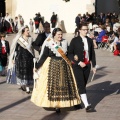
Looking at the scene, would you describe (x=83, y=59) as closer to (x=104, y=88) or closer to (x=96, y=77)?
(x=104, y=88)

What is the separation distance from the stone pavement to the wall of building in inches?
753

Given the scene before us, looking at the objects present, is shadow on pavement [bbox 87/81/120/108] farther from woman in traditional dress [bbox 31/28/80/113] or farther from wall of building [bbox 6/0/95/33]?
wall of building [bbox 6/0/95/33]

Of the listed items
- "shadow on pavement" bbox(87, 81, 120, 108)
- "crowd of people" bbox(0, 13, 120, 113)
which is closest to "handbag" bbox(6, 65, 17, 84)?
"shadow on pavement" bbox(87, 81, 120, 108)

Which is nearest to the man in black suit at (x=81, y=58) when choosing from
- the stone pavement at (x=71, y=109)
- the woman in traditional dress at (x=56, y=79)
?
the woman in traditional dress at (x=56, y=79)

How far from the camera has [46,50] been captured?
799cm

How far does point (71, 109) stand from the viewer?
8250 mm

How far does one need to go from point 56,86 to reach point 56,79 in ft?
0.39

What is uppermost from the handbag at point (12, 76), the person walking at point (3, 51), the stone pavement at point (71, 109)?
the person walking at point (3, 51)

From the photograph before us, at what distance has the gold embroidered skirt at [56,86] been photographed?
7766mm

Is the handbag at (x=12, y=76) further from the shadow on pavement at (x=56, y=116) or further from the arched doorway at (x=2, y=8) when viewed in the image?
the arched doorway at (x=2, y=8)

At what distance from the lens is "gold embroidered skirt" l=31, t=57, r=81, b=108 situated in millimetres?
7766

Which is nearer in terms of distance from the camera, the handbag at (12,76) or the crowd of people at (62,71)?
the crowd of people at (62,71)

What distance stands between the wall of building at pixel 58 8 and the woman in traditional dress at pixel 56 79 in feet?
76.9

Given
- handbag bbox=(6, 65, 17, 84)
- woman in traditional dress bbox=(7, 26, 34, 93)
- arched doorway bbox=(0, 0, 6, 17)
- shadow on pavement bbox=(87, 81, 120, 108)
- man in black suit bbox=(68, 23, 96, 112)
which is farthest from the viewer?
arched doorway bbox=(0, 0, 6, 17)
